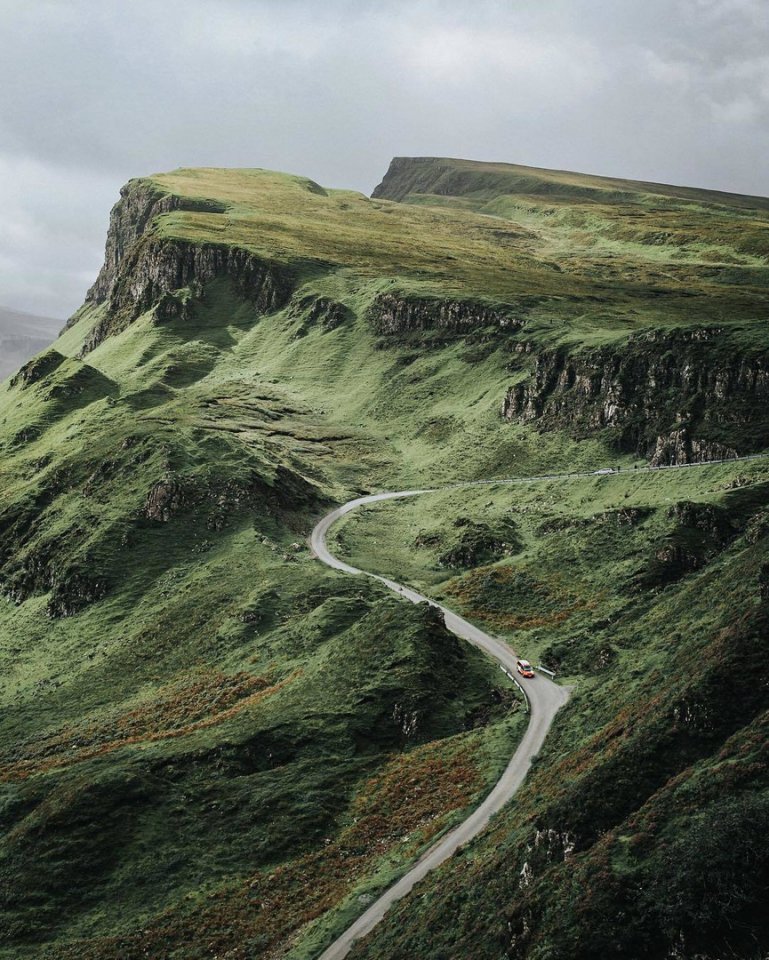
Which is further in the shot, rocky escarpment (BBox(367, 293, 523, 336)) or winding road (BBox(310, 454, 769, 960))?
rocky escarpment (BBox(367, 293, 523, 336))

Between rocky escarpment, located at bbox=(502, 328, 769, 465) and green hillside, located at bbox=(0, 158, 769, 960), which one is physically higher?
rocky escarpment, located at bbox=(502, 328, 769, 465)

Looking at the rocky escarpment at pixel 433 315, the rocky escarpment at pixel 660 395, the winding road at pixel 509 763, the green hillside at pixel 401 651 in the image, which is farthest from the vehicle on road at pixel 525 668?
the rocky escarpment at pixel 433 315

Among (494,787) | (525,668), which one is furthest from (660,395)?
(494,787)

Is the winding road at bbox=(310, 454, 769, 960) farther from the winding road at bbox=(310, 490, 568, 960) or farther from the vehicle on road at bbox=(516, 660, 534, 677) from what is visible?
the vehicle on road at bbox=(516, 660, 534, 677)

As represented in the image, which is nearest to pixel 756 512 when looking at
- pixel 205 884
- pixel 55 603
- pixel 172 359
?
pixel 205 884

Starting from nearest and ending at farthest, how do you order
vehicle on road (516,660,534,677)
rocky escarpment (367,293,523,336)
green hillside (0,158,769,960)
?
green hillside (0,158,769,960), vehicle on road (516,660,534,677), rocky escarpment (367,293,523,336)

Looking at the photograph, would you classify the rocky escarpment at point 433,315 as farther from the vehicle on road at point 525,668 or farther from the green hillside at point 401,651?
the vehicle on road at point 525,668

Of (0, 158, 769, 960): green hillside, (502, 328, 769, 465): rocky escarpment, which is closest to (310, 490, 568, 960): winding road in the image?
(0, 158, 769, 960): green hillside
